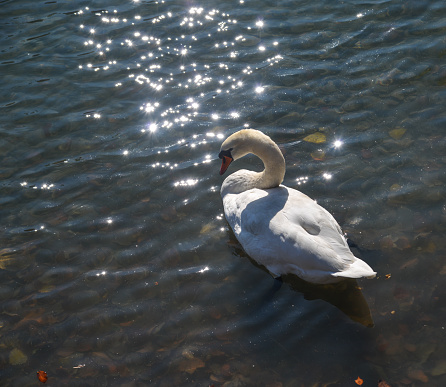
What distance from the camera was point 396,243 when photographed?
5.83 metres

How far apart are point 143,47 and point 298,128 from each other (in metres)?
3.86

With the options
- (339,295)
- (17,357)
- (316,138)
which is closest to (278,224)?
(339,295)

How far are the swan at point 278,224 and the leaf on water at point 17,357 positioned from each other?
2.65 metres

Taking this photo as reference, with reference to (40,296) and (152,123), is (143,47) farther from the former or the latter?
(40,296)

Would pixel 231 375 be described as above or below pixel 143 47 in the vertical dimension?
below

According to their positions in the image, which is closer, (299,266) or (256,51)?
(299,266)

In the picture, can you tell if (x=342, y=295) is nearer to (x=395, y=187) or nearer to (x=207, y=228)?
(x=395, y=187)

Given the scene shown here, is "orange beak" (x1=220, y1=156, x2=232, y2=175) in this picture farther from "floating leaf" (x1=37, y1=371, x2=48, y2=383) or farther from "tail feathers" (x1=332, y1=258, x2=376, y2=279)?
"floating leaf" (x1=37, y1=371, x2=48, y2=383)

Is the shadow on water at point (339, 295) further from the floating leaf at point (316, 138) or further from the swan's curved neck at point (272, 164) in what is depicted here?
the floating leaf at point (316, 138)

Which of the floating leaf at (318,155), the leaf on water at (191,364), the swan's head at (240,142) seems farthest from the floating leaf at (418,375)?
the floating leaf at (318,155)

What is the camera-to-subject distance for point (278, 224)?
5555 millimetres

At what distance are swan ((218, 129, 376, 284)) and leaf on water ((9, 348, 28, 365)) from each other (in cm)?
265

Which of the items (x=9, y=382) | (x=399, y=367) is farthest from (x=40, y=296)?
(x=399, y=367)

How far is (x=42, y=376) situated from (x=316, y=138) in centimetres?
479
